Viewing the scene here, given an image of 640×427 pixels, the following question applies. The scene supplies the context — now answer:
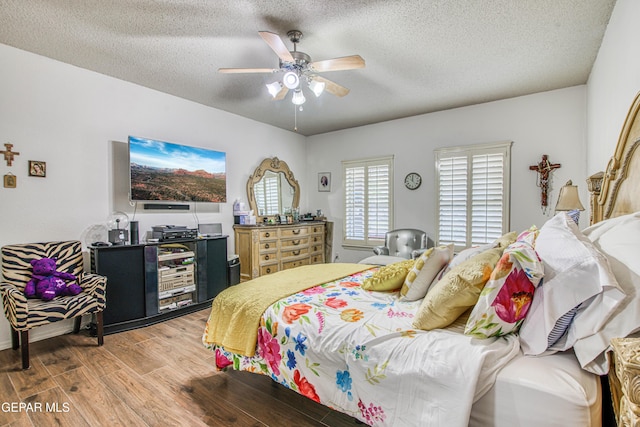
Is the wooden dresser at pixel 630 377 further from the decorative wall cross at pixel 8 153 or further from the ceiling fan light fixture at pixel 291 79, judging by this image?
the decorative wall cross at pixel 8 153

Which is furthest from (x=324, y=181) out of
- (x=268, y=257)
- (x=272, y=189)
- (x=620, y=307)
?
(x=620, y=307)

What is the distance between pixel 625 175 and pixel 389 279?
152 cm

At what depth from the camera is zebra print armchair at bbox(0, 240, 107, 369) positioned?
2402mm

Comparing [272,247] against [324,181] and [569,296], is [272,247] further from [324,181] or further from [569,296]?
[569,296]

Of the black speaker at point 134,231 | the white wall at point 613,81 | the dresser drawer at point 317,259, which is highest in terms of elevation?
the white wall at point 613,81

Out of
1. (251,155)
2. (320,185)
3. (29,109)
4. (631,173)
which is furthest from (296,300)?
(320,185)

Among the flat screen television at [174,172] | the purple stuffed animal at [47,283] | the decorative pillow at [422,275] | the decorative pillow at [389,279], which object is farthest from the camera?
the flat screen television at [174,172]

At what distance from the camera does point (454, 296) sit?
1456 millimetres

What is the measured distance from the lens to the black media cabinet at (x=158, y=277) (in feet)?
10.1

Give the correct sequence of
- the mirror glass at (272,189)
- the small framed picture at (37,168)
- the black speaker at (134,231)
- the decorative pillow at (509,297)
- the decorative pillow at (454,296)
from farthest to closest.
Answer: the mirror glass at (272,189), the black speaker at (134,231), the small framed picture at (37,168), the decorative pillow at (454,296), the decorative pillow at (509,297)

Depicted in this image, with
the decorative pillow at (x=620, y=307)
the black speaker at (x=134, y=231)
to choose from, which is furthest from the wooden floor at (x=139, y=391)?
the decorative pillow at (x=620, y=307)

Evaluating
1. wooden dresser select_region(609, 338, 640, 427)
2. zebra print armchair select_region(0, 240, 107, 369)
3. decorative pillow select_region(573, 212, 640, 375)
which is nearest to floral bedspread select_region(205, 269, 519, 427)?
decorative pillow select_region(573, 212, 640, 375)

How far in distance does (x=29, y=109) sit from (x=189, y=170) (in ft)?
5.18

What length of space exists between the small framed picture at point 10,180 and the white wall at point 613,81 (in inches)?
190
